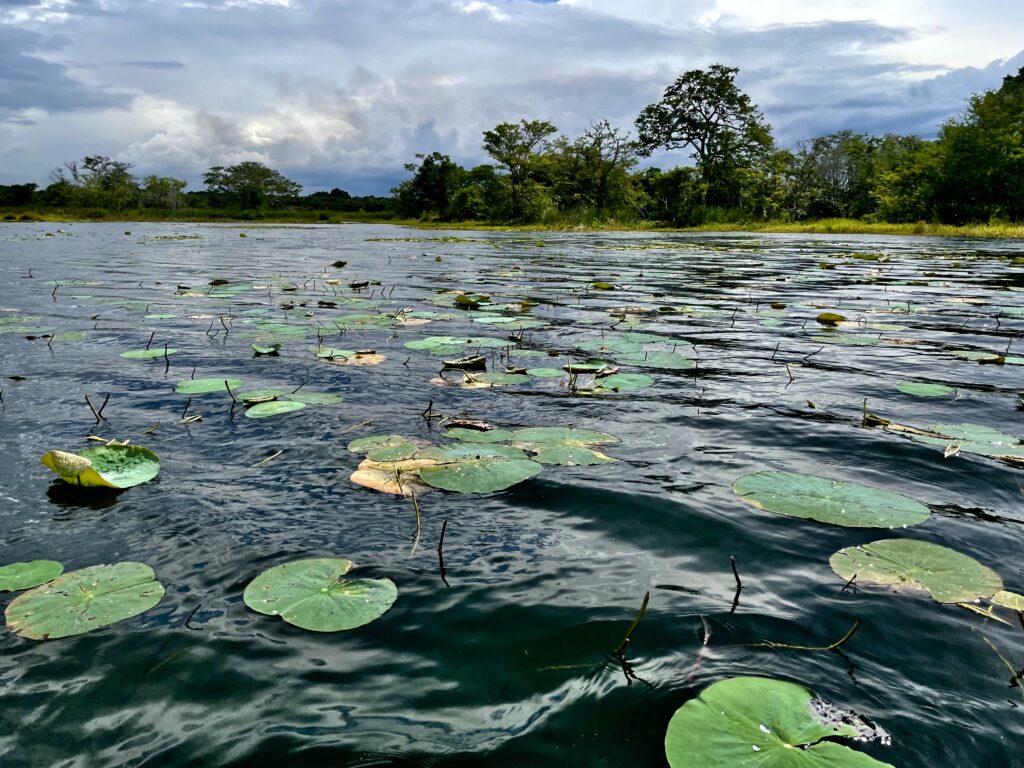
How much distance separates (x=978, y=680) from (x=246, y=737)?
1282 mm

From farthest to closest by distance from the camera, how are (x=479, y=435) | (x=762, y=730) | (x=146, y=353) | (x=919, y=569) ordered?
(x=146, y=353), (x=479, y=435), (x=919, y=569), (x=762, y=730)

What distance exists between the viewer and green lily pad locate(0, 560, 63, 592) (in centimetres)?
134

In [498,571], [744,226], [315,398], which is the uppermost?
[744,226]

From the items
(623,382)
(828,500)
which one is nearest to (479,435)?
(623,382)

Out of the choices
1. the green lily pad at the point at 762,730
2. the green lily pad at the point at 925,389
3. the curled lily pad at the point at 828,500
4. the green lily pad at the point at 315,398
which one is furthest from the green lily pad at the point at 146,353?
the green lily pad at the point at 925,389

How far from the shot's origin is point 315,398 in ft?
9.35

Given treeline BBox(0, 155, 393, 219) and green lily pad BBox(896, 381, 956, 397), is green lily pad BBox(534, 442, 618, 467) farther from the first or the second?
treeline BBox(0, 155, 393, 219)

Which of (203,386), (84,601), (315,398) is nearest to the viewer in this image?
(84,601)

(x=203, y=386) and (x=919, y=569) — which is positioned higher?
(x=203, y=386)

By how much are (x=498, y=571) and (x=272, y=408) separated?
1551mm

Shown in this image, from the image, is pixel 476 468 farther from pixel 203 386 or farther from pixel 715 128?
pixel 715 128

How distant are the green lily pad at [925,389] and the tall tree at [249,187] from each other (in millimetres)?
77728

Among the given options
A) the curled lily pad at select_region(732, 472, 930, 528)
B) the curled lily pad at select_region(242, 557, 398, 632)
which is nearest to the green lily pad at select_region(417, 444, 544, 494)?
the curled lily pad at select_region(242, 557, 398, 632)

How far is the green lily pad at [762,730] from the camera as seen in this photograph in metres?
0.88
